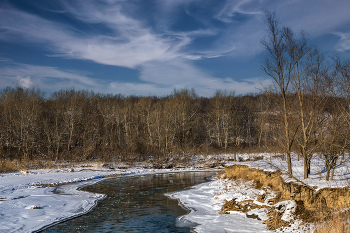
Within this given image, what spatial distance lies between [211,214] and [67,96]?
7061 centimetres

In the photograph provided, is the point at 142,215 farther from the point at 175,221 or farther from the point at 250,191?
the point at 250,191

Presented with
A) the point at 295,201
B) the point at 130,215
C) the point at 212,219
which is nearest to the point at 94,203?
the point at 130,215

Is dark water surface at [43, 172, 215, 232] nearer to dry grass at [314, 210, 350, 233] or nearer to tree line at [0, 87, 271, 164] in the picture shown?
dry grass at [314, 210, 350, 233]

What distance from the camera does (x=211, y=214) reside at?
1215 centimetres

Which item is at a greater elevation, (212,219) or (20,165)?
(20,165)

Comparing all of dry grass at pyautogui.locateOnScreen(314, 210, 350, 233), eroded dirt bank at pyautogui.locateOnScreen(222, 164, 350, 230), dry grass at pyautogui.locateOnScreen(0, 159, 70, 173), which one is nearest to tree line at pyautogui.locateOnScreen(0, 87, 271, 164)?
dry grass at pyautogui.locateOnScreen(0, 159, 70, 173)

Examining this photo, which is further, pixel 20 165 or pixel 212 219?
pixel 20 165

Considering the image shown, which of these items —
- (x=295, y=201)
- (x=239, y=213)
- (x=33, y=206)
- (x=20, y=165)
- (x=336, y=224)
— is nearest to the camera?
(x=336, y=224)

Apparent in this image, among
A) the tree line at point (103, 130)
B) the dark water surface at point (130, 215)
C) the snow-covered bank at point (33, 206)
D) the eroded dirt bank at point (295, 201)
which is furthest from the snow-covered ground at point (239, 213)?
the tree line at point (103, 130)

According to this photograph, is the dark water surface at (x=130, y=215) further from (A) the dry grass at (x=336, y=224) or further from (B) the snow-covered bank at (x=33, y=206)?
(A) the dry grass at (x=336, y=224)

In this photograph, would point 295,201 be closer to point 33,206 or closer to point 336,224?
point 336,224

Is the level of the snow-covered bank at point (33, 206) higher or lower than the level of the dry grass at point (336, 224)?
lower

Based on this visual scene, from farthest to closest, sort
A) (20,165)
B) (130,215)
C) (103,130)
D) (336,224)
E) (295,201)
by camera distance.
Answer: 1. (103,130)
2. (20,165)
3. (130,215)
4. (295,201)
5. (336,224)

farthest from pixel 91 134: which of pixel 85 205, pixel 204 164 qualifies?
pixel 85 205
